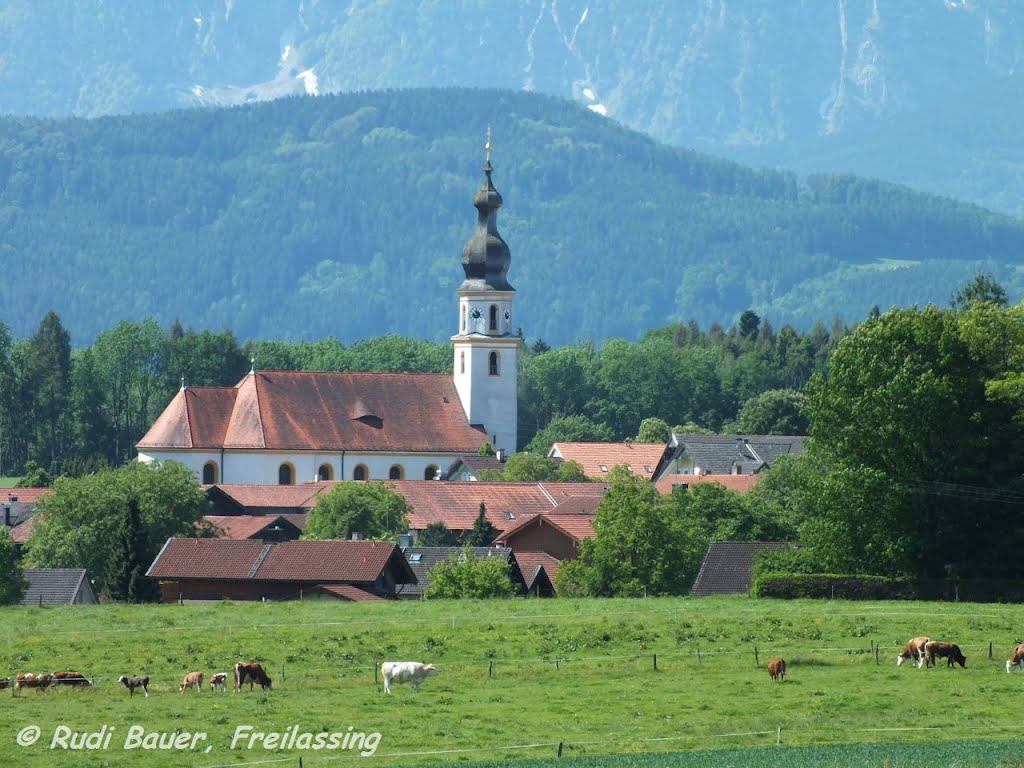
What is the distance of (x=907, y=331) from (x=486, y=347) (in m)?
57.8

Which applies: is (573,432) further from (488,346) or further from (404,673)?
(404,673)

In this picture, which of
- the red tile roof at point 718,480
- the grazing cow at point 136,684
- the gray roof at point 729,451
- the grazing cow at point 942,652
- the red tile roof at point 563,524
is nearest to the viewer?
the grazing cow at point 136,684

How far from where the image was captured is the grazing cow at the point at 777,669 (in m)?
39.7

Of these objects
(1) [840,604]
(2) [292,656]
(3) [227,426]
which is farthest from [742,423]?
(2) [292,656]

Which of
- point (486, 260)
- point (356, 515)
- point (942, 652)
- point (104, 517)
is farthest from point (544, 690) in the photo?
point (486, 260)

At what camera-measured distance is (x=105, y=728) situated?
115 feet

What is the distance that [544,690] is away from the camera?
127ft

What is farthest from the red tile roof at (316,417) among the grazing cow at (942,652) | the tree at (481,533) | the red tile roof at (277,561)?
the grazing cow at (942,652)

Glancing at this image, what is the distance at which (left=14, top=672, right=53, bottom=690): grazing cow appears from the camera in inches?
1538

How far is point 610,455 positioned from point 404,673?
271 feet

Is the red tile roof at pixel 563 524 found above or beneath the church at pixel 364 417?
beneath

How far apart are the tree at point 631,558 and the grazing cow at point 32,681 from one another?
26.2 meters

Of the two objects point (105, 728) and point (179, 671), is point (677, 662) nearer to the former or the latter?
point (179, 671)

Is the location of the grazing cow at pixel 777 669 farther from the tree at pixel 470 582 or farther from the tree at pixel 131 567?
the tree at pixel 131 567
